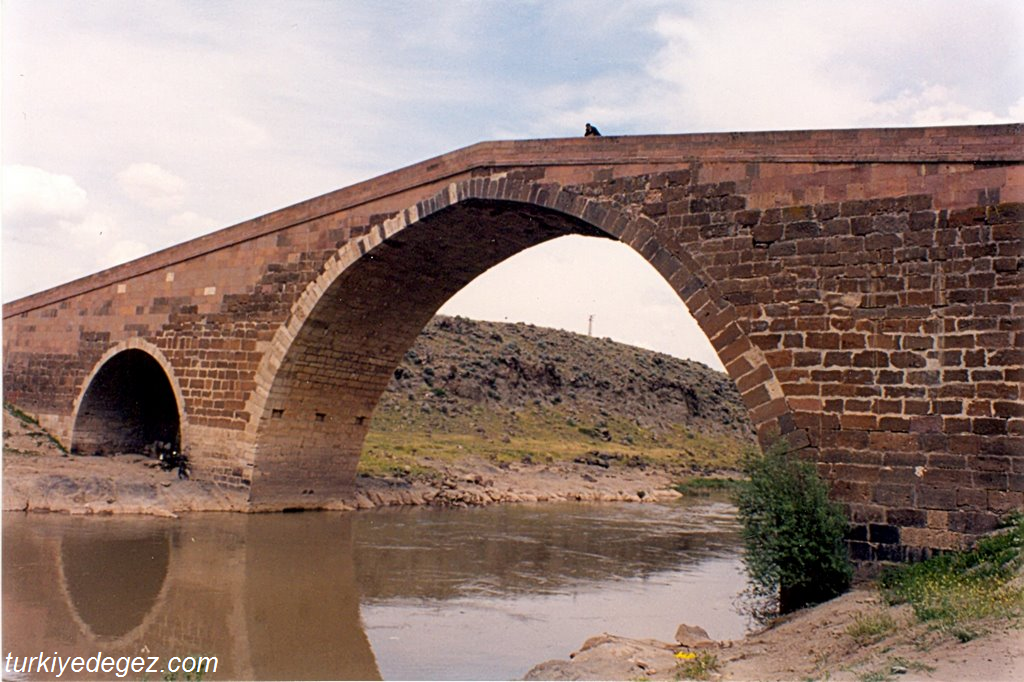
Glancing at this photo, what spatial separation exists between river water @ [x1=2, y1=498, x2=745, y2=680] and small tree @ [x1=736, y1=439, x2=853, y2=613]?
95cm

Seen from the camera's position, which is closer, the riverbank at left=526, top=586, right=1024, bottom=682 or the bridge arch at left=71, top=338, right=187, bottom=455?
the riverbank at left=526, top=586, right=1024, bottom=682

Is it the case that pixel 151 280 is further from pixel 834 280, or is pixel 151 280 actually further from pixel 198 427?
pixel 834 280

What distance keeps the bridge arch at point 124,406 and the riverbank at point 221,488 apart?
792 mm

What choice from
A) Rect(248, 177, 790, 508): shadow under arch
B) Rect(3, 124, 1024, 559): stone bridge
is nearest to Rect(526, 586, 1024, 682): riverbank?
Rect(3, 124, 1024, 559): stone bridge

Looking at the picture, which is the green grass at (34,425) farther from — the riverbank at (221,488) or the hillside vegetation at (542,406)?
the hillside vegetation at (542,406)

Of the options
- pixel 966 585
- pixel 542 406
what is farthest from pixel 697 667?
pixel 542 406

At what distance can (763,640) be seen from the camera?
713 cm

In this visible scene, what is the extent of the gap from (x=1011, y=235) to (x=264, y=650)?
7689mm

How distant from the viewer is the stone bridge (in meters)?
8.38

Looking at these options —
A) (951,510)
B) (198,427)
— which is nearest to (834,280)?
(951,510)

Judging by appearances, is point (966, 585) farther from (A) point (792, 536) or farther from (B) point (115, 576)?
(B) point (115, 576)

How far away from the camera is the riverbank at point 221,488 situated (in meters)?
15.0

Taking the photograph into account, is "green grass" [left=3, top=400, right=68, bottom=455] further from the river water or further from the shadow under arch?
the shadow under arch

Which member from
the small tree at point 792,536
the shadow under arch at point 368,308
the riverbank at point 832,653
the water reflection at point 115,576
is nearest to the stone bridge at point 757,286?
the shadow under arch at point 368,308
